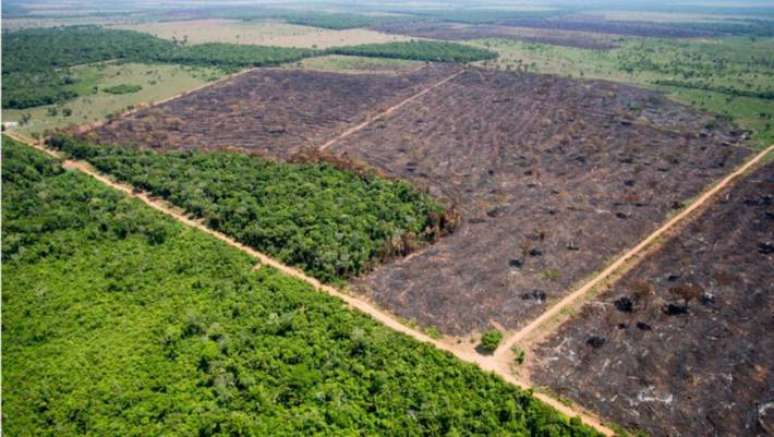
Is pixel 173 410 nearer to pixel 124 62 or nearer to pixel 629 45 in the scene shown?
pixel 124 62

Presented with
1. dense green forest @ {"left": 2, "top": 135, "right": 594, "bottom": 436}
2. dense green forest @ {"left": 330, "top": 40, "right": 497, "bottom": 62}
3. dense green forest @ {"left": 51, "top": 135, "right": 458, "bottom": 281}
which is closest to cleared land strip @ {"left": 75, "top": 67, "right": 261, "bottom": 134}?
dense green forest @ {"left": 51, "top": 135, "right": 458, "bottom": 281}

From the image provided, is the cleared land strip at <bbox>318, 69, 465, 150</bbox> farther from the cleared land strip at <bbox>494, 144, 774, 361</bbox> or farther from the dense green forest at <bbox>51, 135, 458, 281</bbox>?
the cleared land strip at <bbox>494, 144, 774, 361</bbox>

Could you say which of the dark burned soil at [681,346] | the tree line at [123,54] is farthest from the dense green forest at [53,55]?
the dark burned soil at [681,346]

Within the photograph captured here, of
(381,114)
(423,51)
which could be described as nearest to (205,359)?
(381,114)

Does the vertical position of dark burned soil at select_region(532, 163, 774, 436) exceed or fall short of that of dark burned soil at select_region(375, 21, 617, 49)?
it falls short

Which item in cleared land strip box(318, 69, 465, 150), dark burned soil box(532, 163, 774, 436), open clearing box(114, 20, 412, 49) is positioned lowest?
dark burned soil box(532, 163, 774, 436)

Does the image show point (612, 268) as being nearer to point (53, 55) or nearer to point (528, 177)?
→ point (528, 177)

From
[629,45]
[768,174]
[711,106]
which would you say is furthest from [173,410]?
[629,45]
